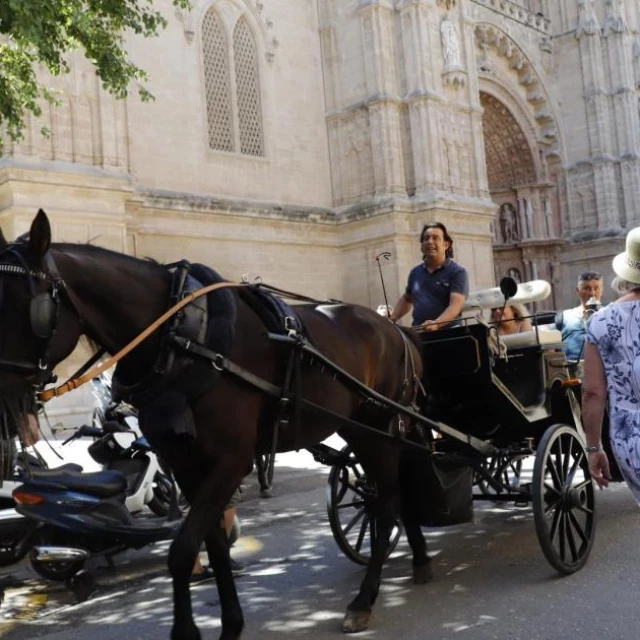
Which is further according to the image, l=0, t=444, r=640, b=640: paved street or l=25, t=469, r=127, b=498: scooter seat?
l=25, t=469, r=127, b=498: scooter seat

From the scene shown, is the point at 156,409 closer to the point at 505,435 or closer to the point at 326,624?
the point at 326,624

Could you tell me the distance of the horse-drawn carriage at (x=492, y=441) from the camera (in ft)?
15.2

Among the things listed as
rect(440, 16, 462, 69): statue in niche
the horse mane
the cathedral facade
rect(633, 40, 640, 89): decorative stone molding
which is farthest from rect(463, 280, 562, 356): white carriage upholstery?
rect(633, 40, 640, 89): decorative stone molding

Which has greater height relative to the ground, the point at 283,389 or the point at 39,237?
the point at 39,237

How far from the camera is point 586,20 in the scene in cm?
2911

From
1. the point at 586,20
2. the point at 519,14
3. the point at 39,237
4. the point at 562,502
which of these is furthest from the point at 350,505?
the point at 586,20

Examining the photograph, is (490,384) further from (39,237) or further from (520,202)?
(520,202)

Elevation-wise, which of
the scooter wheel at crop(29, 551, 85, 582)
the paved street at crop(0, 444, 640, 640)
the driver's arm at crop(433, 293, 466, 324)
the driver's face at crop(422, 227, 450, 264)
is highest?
the driver's face at crop(422, 227, 450, 264)

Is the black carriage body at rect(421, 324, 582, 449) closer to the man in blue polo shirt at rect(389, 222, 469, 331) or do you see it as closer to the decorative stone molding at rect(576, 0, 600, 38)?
the man in blue polo shirt at rect(389, 222, 469, 331)

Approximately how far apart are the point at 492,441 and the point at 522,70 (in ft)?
84.6

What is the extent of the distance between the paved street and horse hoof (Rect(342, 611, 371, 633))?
2.0 inches

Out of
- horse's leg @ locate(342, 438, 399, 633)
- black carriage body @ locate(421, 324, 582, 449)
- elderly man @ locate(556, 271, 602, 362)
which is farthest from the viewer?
elderly man @ locate(556, 271, 602, 362)

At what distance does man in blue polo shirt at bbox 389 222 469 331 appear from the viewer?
17.7 ft

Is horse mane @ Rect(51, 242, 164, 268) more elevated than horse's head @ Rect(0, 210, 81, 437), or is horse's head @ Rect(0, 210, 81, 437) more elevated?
horse mane @ Rect(51, 242, 164, 268)
